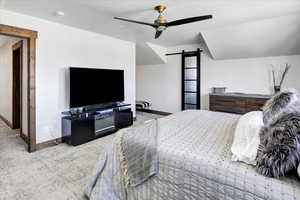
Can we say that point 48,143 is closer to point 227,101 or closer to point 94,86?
point 94,86

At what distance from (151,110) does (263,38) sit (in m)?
4.23

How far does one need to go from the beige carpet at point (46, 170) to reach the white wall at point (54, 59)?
53 centimetres

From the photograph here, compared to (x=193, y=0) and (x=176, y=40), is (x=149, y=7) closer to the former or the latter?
(x=193, y=0)

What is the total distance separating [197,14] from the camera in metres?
3.15

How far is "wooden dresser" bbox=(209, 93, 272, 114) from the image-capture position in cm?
426

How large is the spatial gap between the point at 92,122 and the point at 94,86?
2.65 feet

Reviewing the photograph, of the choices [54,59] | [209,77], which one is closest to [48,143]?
[54,59]

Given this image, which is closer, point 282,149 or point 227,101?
point 282,149

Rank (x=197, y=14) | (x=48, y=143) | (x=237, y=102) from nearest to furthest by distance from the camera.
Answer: (x=197, y=14) < (x=48, y=143) < (x=237, y=102)

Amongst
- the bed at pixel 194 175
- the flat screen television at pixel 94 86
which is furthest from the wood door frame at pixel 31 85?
the bed at pixel 194 175

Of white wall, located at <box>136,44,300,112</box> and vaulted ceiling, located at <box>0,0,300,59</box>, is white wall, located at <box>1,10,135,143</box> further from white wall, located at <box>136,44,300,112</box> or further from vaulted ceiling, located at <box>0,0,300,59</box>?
white wall, located at <box>136,44,300,112</box>

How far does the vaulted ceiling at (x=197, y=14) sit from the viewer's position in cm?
274

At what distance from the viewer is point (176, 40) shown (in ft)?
16.8

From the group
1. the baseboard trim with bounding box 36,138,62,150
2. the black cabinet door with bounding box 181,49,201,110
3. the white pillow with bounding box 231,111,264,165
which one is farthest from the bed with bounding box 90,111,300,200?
the black cabinet door with bounding box 181,49,201,110
